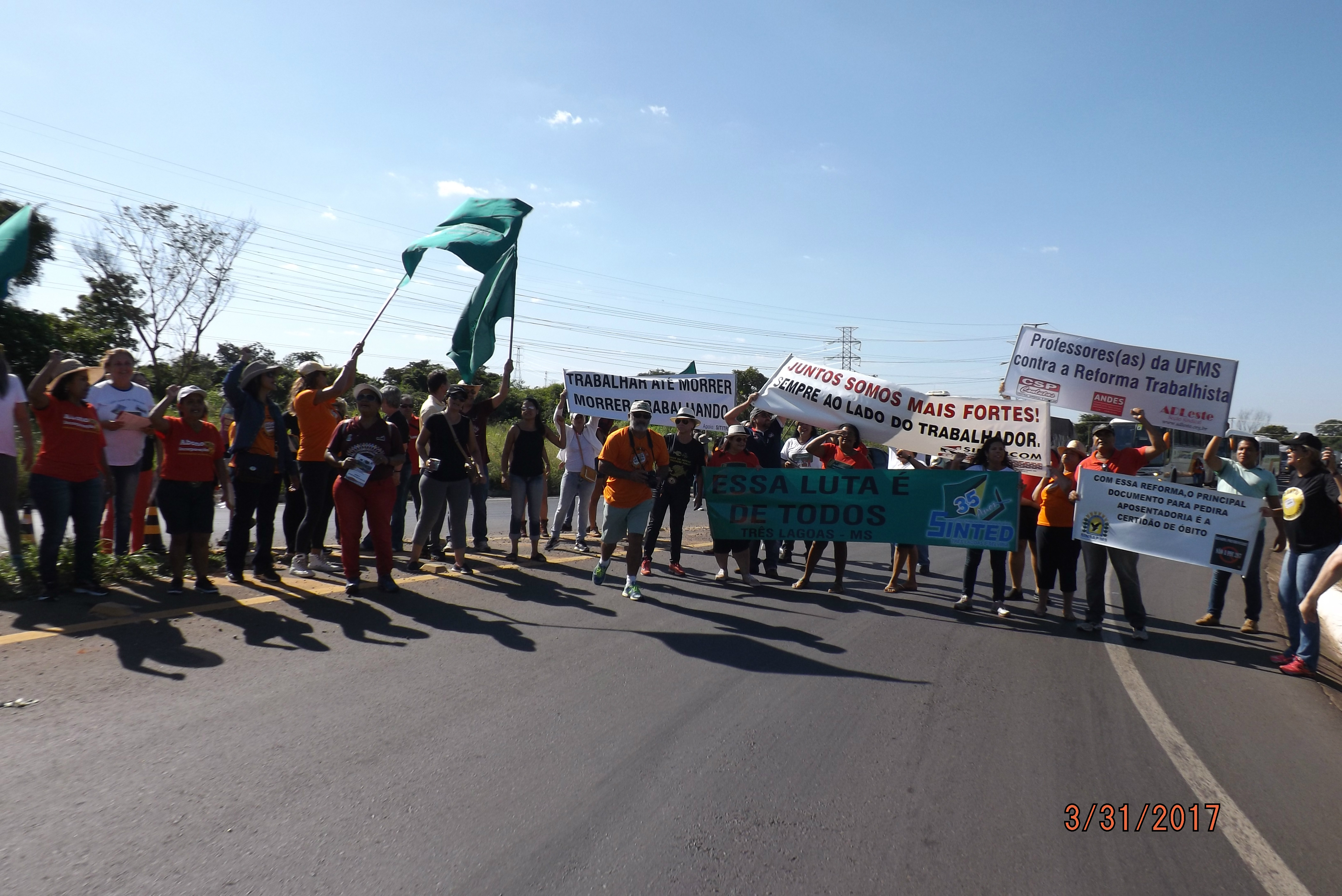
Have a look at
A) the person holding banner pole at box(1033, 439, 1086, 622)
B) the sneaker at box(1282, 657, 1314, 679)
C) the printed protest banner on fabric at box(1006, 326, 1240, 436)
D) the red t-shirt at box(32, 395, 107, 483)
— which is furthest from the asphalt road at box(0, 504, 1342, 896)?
the printed protest banner on fabric at box(1006, 326, 1240, 436)

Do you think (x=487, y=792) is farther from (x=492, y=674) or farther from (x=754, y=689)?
(x=754, y=689)

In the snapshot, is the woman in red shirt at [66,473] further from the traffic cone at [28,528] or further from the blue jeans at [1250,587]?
the blue jeans at [1250,587]

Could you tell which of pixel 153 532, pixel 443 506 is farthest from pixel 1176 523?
pixel 153 532

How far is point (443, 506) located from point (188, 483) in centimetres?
248

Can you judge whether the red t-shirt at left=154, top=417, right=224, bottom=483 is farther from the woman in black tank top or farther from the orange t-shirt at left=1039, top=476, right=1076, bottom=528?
the orange t-shirt at left=1039, top=476, right=1076, bottom=528

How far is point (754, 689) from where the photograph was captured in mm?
5516

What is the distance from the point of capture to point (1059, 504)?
8.89m

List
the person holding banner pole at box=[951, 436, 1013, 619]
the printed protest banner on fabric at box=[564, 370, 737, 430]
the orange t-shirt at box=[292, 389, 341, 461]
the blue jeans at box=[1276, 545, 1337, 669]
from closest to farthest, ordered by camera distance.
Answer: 1. the blue jeans at box=[1276, 545, 1337, 669]
2. the orange t-shirt at box=[292, 389, 341, 461]
3. the person holding banner pole at box=[951, 436, 1013, 619]
4. the printed protest banner on fabric at box=[564, 370, 737, 430]

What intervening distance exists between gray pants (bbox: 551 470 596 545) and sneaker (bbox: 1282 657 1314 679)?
7.47 meters

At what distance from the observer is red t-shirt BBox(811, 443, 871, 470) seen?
9641 millimetres

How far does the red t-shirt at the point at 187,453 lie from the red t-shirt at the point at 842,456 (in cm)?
598

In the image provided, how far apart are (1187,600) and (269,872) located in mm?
11191

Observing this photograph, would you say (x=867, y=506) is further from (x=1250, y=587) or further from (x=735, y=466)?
(x=1250, y=587)

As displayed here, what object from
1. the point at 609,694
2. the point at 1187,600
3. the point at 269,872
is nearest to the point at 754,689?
the point at 609,694
